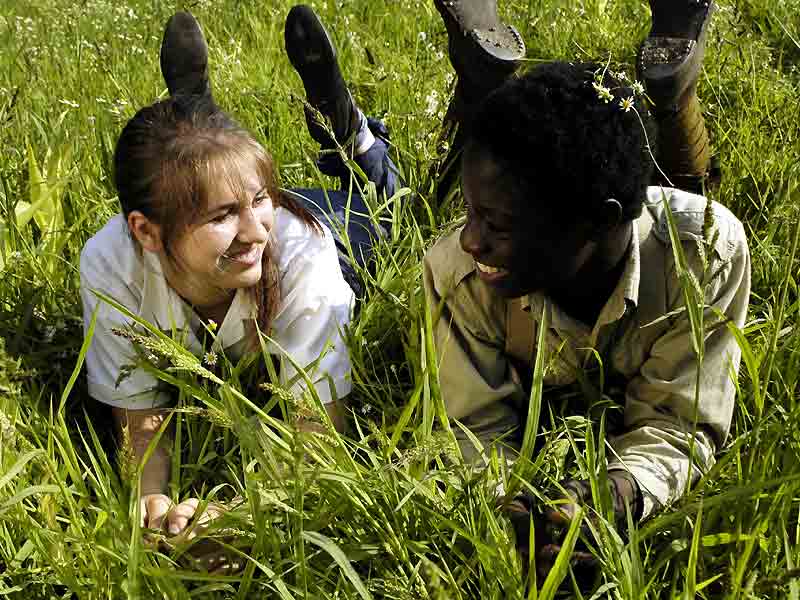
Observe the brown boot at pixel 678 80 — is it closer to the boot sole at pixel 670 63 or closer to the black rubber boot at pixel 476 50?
the boot sole at pixel 670 63

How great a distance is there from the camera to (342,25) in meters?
4.18

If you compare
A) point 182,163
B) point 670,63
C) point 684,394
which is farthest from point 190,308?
point 670,63

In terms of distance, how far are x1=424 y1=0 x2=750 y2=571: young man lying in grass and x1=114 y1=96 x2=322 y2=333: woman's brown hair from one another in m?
0.50

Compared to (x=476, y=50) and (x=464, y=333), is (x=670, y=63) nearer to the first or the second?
(x=476, y=50)

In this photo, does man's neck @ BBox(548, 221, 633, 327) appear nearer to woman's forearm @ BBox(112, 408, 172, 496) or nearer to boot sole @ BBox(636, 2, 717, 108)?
boot sole @ BBox(636, 2, 717, 108)

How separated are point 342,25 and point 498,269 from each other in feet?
8.13

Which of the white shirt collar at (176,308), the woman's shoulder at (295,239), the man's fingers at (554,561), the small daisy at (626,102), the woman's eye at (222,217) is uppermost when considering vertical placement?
the small daisy at (626,102)

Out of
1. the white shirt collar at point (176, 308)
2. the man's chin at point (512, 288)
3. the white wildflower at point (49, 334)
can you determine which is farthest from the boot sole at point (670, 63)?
the white wildflower at point (49, 334)

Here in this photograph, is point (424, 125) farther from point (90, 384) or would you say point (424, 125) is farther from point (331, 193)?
point (90, 384)

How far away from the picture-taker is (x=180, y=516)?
2117 mm

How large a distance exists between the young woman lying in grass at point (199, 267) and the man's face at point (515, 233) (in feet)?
1.60

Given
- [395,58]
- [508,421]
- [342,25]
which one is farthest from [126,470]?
[342,25]

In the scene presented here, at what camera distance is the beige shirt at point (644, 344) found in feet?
6.66

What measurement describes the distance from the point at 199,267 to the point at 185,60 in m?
1.06
